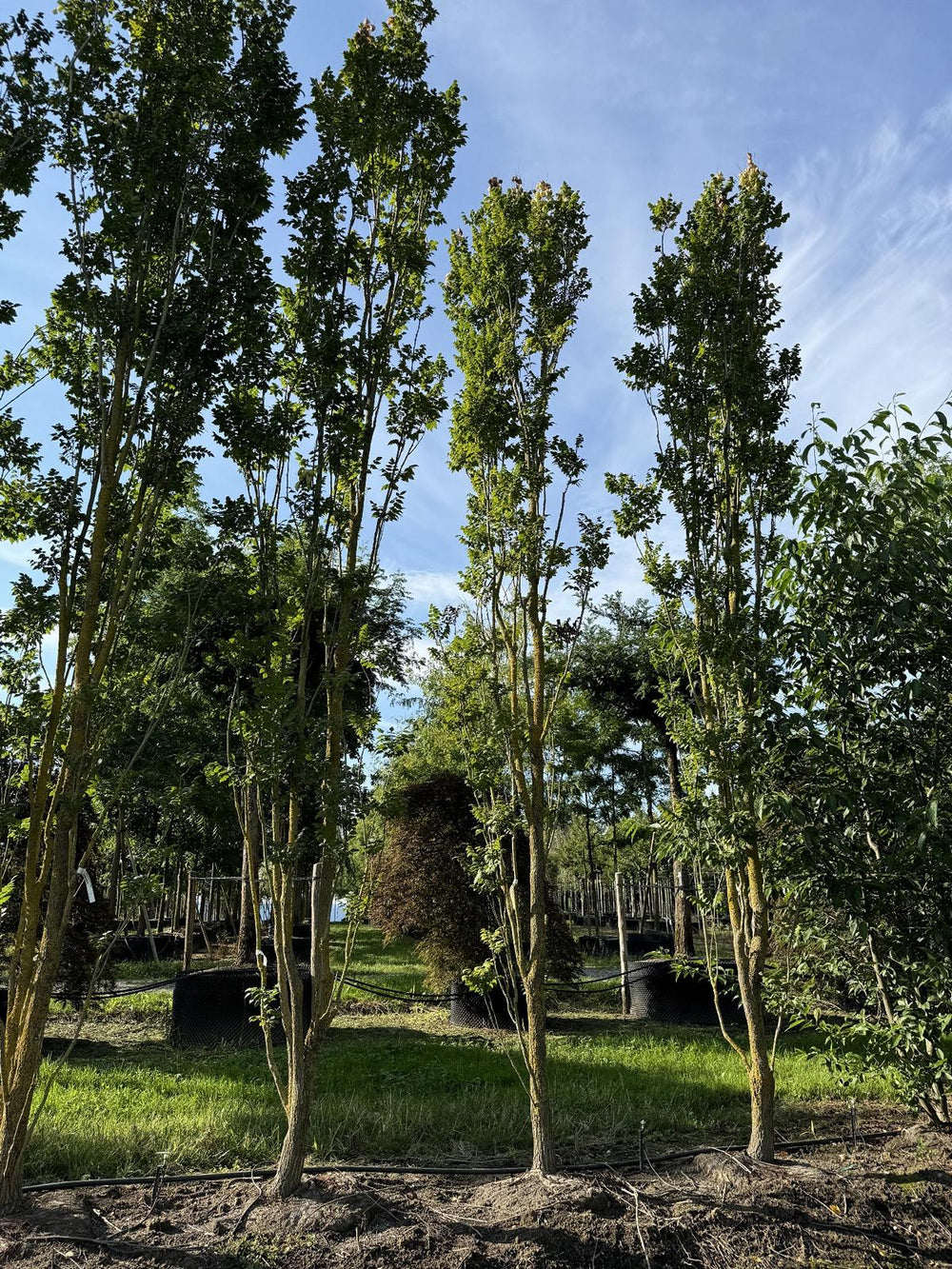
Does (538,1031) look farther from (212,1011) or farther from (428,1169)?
(212,1011)

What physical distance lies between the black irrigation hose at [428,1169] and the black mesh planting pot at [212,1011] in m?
3.66

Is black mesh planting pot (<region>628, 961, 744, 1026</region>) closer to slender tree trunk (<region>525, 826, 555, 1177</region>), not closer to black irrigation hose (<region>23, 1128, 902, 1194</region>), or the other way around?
black irrigation hose (<region>23, 1128, 902, 1194</region>)

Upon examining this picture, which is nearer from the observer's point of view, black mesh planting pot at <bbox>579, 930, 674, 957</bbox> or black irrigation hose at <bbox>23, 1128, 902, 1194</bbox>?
black irrigation hose at <bbox>23, 1128, 902, 1194</bbox>

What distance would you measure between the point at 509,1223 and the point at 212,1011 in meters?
5.07

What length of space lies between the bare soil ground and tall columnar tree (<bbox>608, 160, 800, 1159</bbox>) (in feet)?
1.79

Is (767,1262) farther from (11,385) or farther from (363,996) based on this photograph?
(363,996)

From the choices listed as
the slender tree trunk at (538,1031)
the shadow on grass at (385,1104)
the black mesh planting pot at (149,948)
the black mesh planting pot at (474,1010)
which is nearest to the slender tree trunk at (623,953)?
the black mesh planting pot at (474,1010)

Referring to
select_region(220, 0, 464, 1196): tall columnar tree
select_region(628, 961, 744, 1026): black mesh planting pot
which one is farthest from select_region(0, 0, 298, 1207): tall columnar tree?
select_region(628, 961, 744, 1026): black mesh planting pot

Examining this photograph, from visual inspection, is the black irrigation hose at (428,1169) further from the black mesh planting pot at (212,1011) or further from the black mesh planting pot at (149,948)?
the black mesh planting pot at (149,948)

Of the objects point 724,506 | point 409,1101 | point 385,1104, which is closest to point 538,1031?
point 409,1101

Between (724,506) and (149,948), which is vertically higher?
(724,506)

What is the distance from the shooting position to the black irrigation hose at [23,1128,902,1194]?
3551mm

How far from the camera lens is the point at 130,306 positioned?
356 cm

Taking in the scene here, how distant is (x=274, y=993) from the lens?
3523 millimetres
